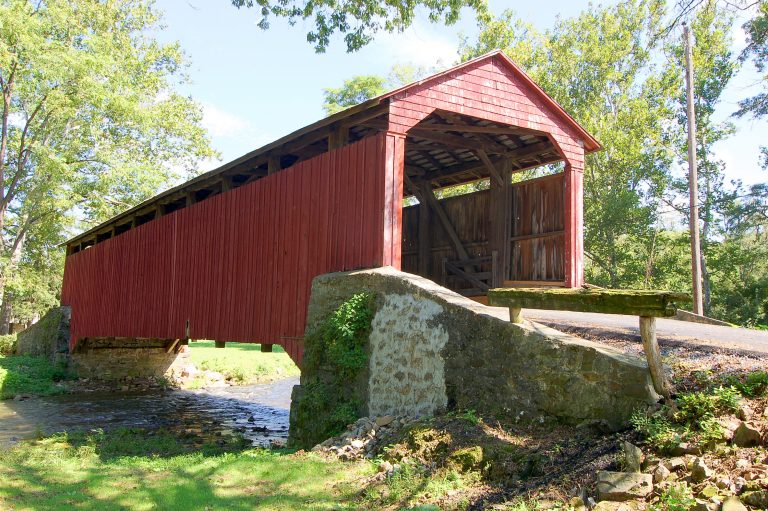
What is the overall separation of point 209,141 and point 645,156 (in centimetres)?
1887

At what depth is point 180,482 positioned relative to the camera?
223 inches

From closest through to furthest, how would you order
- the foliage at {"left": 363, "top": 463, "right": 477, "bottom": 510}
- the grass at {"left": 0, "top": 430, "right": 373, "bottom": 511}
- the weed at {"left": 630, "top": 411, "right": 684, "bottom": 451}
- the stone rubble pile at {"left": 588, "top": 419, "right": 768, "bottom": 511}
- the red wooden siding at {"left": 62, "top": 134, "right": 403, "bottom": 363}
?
the stone rubble pile at {"left": 588, "top": 419, "right": 768, "bottom": 511} < the weed at {"left": 630, "top": 411, "right": 684, "bottom": 451} < the foliage at {"left": 363, "top": 463, "right": 477, "bottom": 510} < the grass at {"left": 0, "top": 430, "right": 373, "bottom": 511} < the red wooden siding at {"left": 62, "top": 134, "right": 403, "bottom": 363}

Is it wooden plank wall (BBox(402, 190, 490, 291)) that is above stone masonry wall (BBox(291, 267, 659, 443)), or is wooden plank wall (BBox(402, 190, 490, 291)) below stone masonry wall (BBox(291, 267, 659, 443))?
above

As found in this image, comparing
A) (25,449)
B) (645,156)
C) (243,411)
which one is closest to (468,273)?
(243,411)

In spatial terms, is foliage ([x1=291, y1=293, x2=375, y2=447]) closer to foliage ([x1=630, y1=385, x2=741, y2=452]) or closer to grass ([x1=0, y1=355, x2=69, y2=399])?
foliage ([x1=630, y1=385, x2=741, y2=452])

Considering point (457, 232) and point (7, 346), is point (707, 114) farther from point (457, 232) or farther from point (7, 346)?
point (7, 346)

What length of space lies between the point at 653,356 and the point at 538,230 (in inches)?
258

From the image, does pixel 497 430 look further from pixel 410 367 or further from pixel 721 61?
pixel 721 61

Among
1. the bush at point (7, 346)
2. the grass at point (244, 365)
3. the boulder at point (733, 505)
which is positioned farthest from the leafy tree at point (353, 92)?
the boulder at point (733, 505)

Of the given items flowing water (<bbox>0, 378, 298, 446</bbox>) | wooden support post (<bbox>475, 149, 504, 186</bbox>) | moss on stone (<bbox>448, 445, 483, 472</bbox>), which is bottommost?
flowing water (<bbox>0, 378, 298, 446</bbox>)

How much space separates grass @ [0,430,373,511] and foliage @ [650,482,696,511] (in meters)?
2.21

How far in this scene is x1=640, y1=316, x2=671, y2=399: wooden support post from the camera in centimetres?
409

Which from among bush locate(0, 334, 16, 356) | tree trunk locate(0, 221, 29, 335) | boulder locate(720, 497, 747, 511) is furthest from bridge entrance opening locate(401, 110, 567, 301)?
tree trunk locate(0, 221, 29, 335)

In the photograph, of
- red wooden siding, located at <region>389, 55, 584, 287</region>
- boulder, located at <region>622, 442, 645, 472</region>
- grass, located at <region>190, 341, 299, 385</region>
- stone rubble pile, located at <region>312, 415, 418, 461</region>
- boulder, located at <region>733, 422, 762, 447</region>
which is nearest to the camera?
boulder, located at <region>733, 422, 762, 447</region>
